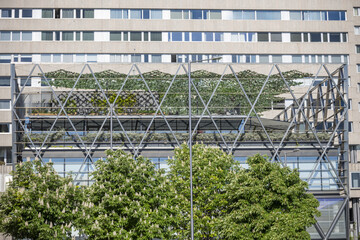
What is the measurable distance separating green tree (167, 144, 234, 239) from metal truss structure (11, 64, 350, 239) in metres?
8.62

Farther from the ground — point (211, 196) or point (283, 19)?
point (283, 19)

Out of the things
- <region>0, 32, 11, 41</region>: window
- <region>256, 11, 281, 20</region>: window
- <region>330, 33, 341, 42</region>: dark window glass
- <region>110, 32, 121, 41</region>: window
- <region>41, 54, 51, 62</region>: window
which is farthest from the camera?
<region>330, 33, 341, 42</region>: dark window glass

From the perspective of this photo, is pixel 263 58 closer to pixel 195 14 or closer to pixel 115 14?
pixel 195 14

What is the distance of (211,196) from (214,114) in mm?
14495

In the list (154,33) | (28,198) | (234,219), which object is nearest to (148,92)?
(154,33)

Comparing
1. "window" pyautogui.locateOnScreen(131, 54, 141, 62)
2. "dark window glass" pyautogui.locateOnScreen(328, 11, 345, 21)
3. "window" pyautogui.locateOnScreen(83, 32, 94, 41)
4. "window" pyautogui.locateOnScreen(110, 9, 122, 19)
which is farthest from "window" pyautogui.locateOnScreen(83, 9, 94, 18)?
"dark window glass" pyautogui.locateOnScreen(328, 11, 345, 21)

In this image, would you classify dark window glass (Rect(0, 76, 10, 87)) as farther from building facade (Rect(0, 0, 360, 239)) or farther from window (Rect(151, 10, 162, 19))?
window (Rect(151, 10, 162, 19))

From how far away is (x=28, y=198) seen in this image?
1176 inches

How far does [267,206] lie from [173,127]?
18.5 metres

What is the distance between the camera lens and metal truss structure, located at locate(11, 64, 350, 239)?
50562 mm

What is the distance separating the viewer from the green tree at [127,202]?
3384 centimetres

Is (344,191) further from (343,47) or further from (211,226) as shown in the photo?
(343,47)

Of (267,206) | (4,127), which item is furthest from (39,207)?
(4,127)

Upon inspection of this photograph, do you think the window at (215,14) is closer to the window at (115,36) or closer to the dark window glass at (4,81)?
the window at (115,36)
